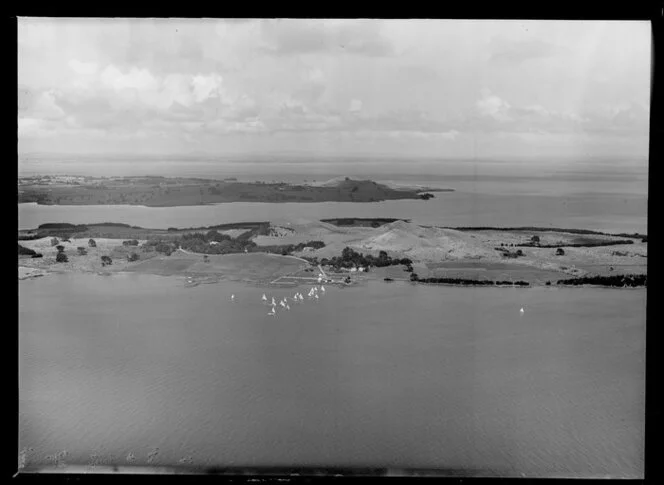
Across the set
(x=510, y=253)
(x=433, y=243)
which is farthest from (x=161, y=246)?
(x=510, y=253)

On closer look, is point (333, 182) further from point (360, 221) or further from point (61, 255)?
point (61, 255)

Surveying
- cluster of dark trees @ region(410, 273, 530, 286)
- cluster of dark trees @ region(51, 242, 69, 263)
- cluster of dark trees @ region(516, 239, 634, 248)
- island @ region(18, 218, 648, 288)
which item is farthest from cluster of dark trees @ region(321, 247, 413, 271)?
cluster of dark trees @ region(51, 242, 69, 263)

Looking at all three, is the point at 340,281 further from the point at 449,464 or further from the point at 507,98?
the point at 507,98

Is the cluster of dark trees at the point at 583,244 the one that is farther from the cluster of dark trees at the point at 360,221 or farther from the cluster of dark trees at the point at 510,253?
the cluster of dark trees at the point at 360,221

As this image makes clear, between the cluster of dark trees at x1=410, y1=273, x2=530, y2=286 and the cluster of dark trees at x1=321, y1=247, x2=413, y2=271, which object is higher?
the cluster of dark trees at x1=321, y1=247, x2=413, y2=271

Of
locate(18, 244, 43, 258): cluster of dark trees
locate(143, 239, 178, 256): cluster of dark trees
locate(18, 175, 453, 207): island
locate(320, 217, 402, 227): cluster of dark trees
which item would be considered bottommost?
locate(18, 244, 43, 258): cluster of dark trees

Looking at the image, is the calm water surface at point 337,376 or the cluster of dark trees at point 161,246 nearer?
the calm water surface at point 337,376

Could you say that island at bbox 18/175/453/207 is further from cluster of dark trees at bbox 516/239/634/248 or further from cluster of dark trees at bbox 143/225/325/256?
cluster of dark trees at bbox 516/239/634/248

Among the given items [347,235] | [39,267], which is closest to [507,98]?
[347,235]

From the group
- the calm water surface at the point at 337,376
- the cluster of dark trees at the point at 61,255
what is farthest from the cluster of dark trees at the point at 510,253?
the cluster of dark trees at the point at 61,255
